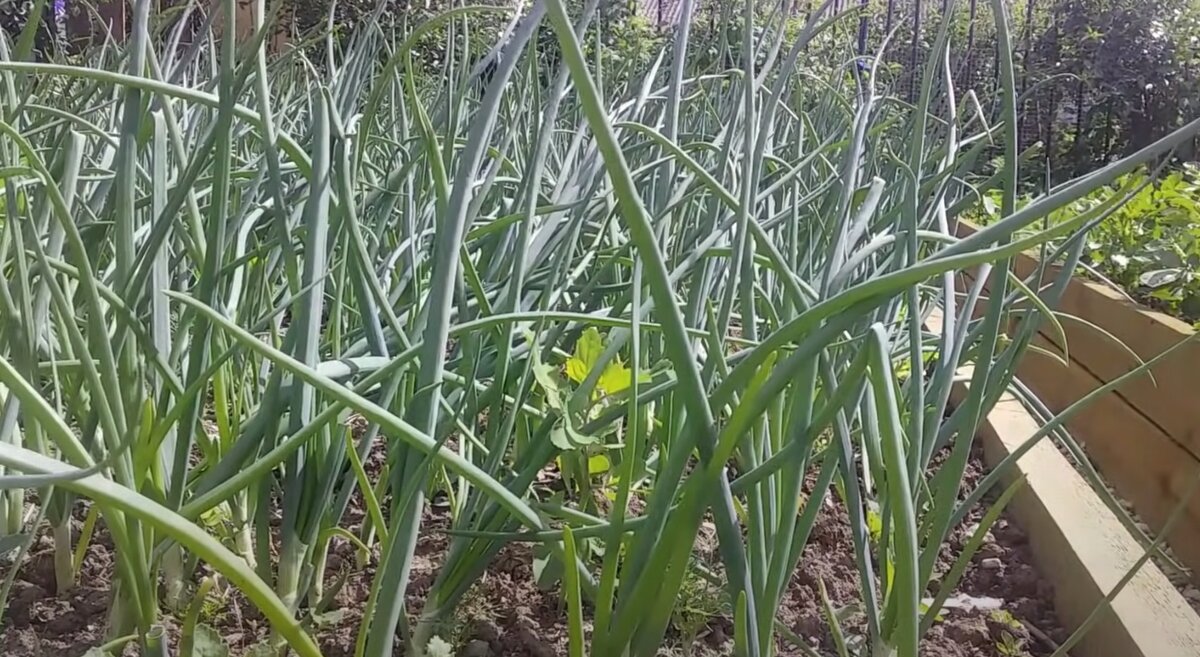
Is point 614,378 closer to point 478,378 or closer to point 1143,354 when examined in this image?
point 478,378

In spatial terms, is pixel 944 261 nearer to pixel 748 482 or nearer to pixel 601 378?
pixel 748 482

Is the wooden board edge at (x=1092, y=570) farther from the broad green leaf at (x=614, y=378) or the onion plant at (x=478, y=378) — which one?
the broad green leaf at (x=614, y=378)

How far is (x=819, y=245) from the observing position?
78 centimetres

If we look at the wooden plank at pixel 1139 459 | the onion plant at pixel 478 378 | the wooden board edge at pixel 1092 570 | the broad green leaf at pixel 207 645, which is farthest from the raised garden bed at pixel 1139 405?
the broad green leaf at pixel 207 645

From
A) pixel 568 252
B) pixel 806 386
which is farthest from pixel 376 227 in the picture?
pixel 806 386

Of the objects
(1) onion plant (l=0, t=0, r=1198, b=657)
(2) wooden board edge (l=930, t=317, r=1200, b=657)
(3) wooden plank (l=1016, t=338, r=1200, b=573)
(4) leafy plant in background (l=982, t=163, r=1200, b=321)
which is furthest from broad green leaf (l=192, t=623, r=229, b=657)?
(4) leafy plant in background (l=982, t=163, r=1200, b=321)

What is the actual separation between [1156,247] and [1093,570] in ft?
2.54

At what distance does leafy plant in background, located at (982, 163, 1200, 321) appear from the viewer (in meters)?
1.11

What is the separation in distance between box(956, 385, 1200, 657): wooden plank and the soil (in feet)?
0.07

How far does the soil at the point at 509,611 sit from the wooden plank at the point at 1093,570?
2 centimetres

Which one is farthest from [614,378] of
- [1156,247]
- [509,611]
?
[1156,247]

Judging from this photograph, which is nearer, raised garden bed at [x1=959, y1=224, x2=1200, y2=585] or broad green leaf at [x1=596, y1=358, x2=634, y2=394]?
broad green leaf at [x1=596, y1=358, x2=634, y2=394]

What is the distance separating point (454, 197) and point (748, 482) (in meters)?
0.19

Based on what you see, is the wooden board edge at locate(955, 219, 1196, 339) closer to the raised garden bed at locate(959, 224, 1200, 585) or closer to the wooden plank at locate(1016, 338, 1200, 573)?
the raised garden bed at locate(959, 224, 1200, 585)
